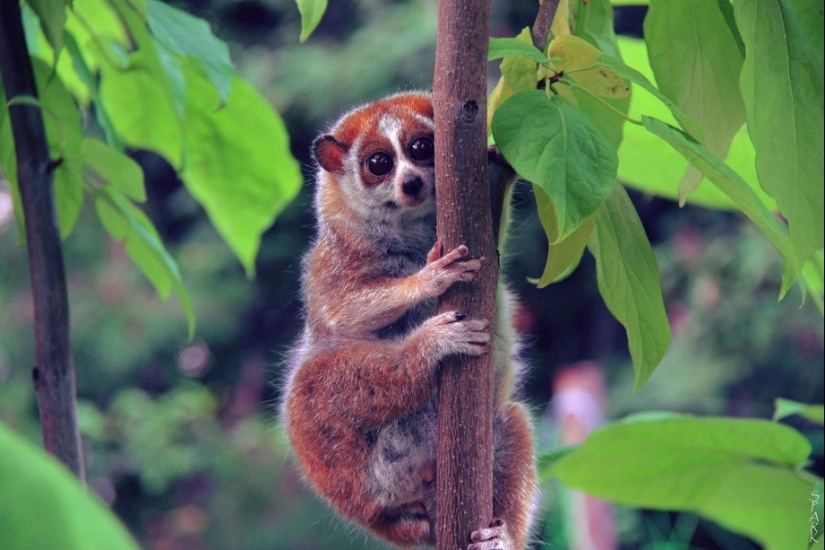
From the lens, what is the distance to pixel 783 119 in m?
1.35

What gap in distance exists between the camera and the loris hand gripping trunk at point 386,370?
218 centimetres

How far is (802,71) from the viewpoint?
1367 millimetres

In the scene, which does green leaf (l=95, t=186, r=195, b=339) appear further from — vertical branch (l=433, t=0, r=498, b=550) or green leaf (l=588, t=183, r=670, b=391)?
green leaf (l=588, t=183, r=670, b=391)

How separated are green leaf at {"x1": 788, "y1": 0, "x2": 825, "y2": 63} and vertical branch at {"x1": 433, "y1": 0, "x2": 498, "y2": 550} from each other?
541 mm


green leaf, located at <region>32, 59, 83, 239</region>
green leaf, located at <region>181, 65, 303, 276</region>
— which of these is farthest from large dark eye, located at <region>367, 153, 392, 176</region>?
green leaf, located at <region>32, 59, 83, 239</region>

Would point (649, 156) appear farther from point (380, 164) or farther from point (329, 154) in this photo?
point (329, 154)

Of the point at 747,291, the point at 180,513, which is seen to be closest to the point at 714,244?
the point at 747,291

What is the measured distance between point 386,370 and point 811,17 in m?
1.14

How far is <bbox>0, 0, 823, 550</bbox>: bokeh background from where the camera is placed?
303 inches

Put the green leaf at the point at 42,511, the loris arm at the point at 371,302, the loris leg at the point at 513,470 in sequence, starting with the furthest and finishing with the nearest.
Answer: the loris leg at the point at 513,470, the loris arm at the point at 371,302, the green leaf at the point at 42,511

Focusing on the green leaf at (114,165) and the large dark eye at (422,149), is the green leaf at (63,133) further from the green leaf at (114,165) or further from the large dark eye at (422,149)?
the large dark eye at (422,149)

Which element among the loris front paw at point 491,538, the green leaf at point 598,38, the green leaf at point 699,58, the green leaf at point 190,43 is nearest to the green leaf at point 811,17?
the green leaf at point 699,58

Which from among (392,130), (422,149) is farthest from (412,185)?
(392,130)

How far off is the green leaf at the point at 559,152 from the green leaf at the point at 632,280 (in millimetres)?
182
